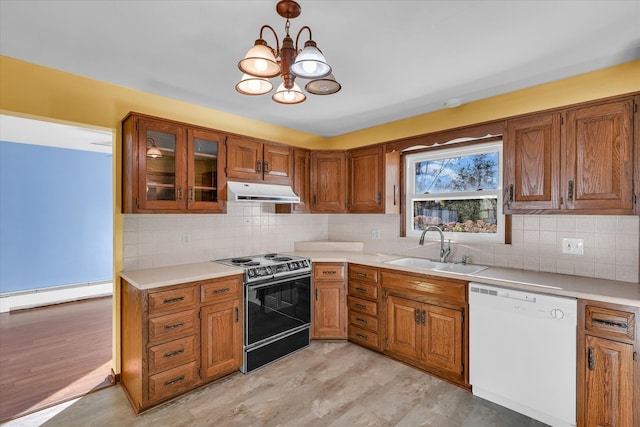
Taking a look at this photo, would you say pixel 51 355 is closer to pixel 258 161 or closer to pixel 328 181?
pixel 258 161

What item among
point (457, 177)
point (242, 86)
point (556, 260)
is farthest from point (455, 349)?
point (242, 86)

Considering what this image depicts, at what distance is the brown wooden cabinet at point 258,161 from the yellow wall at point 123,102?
454 millimetres

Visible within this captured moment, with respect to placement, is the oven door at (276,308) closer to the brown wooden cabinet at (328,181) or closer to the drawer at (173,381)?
the drawer at (173,381)

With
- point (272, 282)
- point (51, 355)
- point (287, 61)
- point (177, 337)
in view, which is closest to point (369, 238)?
point (272, 282)

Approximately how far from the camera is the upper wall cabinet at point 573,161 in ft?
6.60

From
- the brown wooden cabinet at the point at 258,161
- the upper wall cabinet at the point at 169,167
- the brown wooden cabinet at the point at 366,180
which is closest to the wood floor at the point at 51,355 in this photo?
the upper wall cabinet at the point at 169,167

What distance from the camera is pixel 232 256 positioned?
341 centimetres

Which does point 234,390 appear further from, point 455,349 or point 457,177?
point 457,177

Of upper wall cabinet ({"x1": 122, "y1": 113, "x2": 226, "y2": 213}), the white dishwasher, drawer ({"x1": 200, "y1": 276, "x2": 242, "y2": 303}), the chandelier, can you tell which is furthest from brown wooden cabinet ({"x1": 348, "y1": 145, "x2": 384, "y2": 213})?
the chandelier

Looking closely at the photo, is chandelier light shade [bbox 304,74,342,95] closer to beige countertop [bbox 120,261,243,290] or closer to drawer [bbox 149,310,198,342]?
beige countertop [bbox 120,261,243,290]

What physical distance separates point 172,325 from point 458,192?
9.64 feet

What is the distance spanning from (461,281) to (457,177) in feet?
4.05

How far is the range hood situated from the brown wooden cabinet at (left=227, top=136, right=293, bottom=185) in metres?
0.08

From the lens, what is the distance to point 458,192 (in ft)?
10.5
